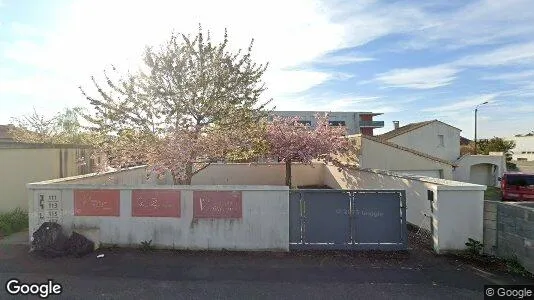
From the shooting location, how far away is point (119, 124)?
9.05m

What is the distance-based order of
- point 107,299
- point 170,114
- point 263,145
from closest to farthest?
1. point 107,299
2. point 170,114
3. point 263,145

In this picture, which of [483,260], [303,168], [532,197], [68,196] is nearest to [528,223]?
[483,260]

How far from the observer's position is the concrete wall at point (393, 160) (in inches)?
616

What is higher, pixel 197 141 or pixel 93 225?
pixel 197 141

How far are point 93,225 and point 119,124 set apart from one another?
2765 millimetres

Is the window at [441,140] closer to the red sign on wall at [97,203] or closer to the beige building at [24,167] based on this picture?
the beige building at [24,167]

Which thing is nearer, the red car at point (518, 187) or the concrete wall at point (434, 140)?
the red car at point (518, 187)

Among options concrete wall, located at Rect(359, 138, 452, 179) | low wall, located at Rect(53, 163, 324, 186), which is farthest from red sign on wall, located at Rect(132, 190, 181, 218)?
low wall, located at Rect(53, 163, 324, 186)

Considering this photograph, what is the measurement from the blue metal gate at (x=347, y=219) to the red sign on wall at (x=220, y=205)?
3.72 ft

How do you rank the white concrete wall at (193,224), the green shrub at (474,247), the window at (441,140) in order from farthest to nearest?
the window at (441,140) → the white concrete wall at (193,224) → the green shrub at (474,247)

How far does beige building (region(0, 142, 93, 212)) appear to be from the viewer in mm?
9758

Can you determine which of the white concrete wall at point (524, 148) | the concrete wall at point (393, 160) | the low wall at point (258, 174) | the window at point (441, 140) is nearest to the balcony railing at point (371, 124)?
the white concrete wall at point (524, 148)

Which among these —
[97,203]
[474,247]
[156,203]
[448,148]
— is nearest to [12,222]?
[97,203]

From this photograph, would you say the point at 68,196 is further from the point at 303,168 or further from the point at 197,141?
the point at 303,168
